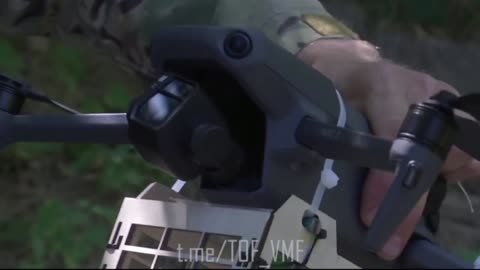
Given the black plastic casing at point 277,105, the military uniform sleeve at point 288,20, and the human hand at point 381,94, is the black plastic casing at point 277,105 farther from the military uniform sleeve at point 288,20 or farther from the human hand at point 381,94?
the military uniform sleeve at point 288,20

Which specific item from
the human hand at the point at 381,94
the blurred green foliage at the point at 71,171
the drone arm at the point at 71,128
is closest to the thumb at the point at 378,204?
the human hand at the point at 381,94

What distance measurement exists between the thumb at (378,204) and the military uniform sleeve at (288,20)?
0.30 m

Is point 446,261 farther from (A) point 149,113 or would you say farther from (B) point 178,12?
(B) point 178,12

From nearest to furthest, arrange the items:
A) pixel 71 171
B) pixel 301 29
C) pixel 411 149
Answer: pixel 411 149 < pixel 301 29 < pixel 71 171

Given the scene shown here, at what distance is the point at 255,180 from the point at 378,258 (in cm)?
10

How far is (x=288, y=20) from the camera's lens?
41.0 inches

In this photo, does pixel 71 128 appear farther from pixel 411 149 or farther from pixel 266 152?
pixel 411 149

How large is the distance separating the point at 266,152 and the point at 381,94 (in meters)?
0.18

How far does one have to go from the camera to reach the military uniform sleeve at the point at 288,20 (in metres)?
1.00

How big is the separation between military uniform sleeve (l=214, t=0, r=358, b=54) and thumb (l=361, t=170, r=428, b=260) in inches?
11.8

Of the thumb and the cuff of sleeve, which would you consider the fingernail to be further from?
the cuff of sleeve

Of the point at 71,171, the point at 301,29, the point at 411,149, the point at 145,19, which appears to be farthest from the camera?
the point at 71,171

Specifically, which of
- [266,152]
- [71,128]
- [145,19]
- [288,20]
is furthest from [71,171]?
[266,152]

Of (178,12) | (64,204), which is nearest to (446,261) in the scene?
(178,12)
